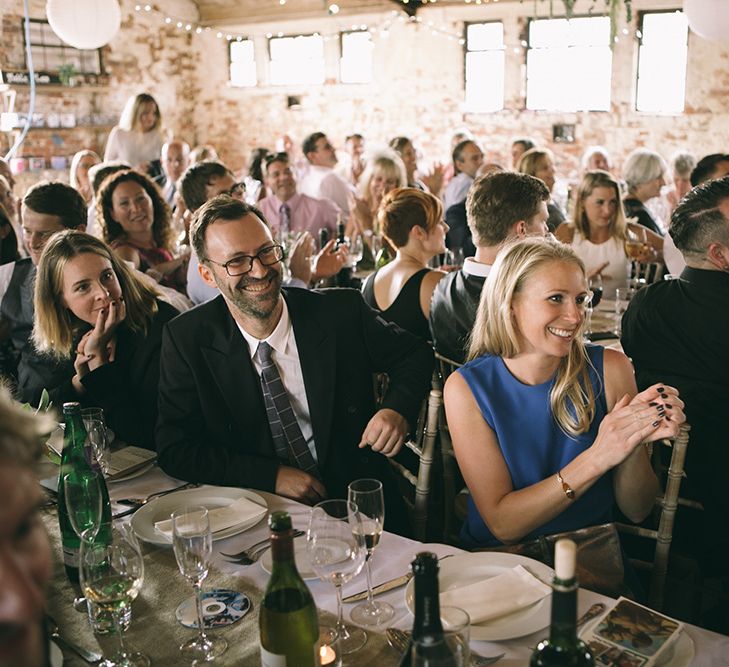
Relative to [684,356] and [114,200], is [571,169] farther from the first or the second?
[684,356]

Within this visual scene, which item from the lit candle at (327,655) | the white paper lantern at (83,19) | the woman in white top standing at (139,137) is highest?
the white paper lantern at (83,19)

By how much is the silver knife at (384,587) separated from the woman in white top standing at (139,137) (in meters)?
6.41

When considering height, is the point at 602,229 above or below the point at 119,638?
above

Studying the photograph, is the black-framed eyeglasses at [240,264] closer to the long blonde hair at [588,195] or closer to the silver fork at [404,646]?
the silver fork at [404,646]

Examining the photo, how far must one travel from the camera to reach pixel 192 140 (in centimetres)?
1282

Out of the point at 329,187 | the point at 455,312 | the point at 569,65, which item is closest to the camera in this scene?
the point at 455,312

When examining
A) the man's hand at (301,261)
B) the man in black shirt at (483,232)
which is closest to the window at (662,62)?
the man in black shirt at (483,232)

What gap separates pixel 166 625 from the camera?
135 cm

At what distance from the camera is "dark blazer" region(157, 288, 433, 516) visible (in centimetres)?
215

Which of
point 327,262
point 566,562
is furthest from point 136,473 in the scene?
point 327,262

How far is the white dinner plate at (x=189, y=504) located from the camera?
163cm

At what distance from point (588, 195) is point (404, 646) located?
3.70m

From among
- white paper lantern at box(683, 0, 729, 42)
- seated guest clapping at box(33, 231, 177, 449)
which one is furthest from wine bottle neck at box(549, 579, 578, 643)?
white paper lantern at box(683, 0, 729, 42)

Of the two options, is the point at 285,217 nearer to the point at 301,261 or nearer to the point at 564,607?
the point at 301,261
